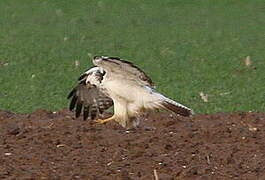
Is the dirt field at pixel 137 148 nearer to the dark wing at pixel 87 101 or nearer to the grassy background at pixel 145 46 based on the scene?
the dark wing at pixel 87 101

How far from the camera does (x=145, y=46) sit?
18.9 metres

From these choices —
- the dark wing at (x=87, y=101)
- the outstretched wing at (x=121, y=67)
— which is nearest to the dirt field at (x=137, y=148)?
the dark wing at (x=87, y=101)

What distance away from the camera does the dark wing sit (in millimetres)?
9617

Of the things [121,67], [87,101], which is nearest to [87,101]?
[87,101]

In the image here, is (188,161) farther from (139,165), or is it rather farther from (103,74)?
(103,74)

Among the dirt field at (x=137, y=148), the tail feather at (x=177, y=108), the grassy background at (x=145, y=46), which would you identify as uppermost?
the grassy background at (x=145, y=46)

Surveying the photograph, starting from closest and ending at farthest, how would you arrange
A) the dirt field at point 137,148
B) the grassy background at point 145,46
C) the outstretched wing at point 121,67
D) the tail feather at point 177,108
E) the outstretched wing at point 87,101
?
the dirt field at point 137,148, the outstretched wing at point 121,67, the tail feather at point 177,108, the outstretched wing at point 87,101, the grassy background at point 145,46

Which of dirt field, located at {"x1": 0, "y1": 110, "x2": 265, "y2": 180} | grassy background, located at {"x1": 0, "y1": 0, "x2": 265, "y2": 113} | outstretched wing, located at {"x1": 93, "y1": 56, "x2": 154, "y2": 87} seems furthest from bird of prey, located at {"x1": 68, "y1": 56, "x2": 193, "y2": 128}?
grassy background, located at {"x1": 0, "y1": 0, "x2": 265, "y2": 113}

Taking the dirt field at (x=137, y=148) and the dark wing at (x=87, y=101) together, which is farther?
the dark wing at (x=87, y=101)

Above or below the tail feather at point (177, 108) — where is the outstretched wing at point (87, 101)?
above

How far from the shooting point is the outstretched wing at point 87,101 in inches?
379

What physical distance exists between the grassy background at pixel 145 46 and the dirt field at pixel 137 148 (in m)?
2.45

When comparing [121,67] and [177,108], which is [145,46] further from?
[121,67]

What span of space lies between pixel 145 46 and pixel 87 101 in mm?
9285
